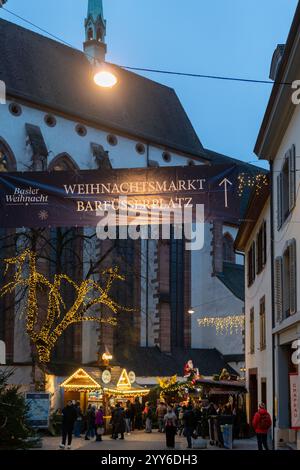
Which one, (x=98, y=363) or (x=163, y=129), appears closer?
(x=98, y=363)

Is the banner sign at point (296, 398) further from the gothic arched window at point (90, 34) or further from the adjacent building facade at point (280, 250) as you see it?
the gothic arched window at point (90, 34)

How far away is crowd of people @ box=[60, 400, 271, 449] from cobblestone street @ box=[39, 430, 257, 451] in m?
0.37

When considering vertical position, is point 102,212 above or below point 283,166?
below

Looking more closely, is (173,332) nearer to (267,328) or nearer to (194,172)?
(267,328)

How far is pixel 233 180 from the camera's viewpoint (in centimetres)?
1684

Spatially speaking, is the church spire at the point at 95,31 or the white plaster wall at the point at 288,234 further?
the church spire at the point at 95,31

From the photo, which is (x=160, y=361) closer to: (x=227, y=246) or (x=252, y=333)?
(x=227, y=246)

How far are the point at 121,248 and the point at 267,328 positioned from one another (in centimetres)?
2329

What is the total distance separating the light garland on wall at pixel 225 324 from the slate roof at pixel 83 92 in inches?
388

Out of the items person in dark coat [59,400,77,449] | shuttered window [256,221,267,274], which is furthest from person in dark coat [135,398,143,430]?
person in dark coat [59,400,77,449]

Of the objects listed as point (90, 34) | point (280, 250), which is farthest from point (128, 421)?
point (90, 34)

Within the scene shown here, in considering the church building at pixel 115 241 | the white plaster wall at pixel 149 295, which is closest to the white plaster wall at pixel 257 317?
the church building at pixel 115 241

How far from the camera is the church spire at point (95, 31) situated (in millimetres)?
56562

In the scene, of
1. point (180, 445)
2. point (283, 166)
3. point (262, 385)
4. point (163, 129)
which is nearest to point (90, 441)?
point (180, 445)
